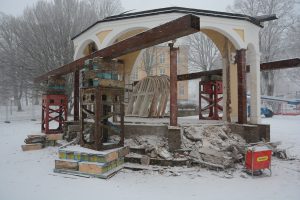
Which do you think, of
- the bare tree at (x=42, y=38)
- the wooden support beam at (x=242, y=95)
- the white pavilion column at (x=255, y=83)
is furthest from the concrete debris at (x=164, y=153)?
the bare tree at (x=42, y=38)

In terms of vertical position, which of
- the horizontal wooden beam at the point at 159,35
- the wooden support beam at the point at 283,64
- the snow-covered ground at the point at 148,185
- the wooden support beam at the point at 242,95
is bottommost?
A: the snow-covered ground at the point at 148,185

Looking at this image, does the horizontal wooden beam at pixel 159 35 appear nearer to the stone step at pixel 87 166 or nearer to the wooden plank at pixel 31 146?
the stone step at pixel 87 166

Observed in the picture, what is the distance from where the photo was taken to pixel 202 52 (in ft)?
95.6

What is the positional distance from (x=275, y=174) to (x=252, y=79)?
5.03 meters

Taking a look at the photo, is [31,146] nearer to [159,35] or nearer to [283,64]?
[159,35]

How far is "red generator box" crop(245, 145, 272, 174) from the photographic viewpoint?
5848 mm

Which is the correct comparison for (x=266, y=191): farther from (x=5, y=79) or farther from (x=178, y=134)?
(x=5, y=79)

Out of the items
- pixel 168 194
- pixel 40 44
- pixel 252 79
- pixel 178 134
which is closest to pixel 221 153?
pixel 178 134

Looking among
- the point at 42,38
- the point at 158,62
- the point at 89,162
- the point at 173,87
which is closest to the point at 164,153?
the point at 173,87

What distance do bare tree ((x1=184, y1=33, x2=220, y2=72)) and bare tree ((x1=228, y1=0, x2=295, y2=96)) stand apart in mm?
5260

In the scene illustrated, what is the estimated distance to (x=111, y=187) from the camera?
513cm

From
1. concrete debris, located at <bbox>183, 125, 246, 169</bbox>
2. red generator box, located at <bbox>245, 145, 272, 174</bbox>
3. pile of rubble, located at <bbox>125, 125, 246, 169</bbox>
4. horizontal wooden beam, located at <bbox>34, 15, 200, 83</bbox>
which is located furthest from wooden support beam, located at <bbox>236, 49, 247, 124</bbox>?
horizontal wooden beam, located at <bbox>34, 15, 200, 83</bbox>

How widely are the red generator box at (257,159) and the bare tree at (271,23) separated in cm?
2306

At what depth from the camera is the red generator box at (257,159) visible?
5848 mm
